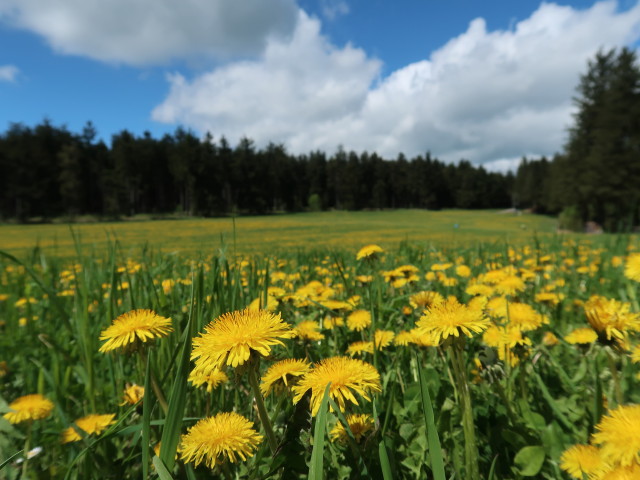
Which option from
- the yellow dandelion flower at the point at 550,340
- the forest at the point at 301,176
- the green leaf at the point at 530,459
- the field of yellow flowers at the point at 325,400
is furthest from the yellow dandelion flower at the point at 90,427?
the forest at the point at 301,176

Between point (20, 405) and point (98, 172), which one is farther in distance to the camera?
point (98, 172)

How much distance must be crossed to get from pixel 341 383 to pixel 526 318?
3.25ft

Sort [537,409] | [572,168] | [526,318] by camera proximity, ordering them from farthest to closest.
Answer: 1. [572,168]
2. [526,318]
3. [537,409]

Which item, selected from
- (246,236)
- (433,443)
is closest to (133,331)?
(433,443)

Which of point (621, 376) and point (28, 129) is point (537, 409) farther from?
point (28, 129)

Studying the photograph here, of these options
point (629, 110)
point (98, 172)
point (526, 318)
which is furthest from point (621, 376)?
point (98, 172)

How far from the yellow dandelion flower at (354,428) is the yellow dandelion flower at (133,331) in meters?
0.48

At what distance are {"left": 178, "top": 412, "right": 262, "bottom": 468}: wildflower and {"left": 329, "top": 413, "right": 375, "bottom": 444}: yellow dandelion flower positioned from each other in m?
0.20

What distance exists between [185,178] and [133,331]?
166ft

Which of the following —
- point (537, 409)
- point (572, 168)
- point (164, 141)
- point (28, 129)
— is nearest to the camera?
point (537, 409)

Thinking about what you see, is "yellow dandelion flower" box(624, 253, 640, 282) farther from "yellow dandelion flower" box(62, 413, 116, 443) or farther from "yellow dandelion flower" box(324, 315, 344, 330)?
"yellow dandelion flower" box(62, 413, 116, 443)

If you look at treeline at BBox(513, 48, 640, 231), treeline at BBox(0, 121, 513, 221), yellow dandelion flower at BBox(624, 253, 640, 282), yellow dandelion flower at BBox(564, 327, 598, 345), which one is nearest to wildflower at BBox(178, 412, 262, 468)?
yellow dandelion flower at BBox(564, 327, 598, 345)

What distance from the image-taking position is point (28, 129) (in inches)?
1948

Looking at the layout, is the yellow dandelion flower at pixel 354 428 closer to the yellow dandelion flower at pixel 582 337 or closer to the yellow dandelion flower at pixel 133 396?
the yellow dandelion flower at pixel 133 396
